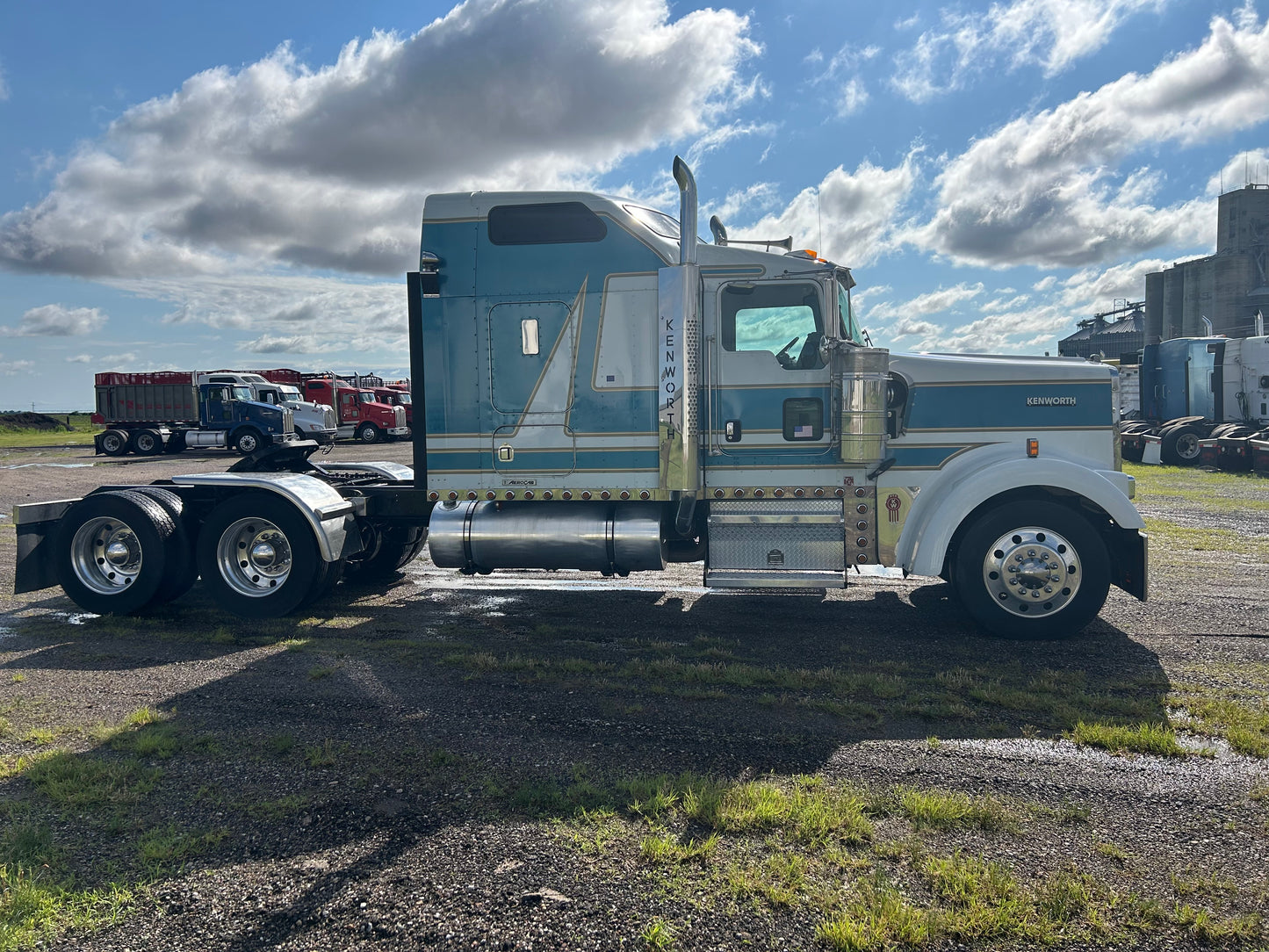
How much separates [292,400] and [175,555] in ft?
94.0

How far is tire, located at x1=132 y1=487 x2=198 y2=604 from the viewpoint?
7.49 m

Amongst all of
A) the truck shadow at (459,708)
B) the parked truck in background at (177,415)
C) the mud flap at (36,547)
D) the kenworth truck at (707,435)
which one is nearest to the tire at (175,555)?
the kenworth truck at (707,435)

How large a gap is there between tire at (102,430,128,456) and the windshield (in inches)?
1353

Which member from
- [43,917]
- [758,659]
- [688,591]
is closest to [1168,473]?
[688,591]

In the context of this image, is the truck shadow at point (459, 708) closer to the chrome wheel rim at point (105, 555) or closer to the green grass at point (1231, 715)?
the green grass at point (1231, 715)

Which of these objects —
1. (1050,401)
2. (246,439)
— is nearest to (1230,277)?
(246,439)

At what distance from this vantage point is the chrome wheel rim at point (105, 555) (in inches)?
296

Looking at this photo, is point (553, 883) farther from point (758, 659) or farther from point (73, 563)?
point (73, 563)

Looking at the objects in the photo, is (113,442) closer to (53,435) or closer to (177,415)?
(177,415)

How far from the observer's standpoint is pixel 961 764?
14.0 ft

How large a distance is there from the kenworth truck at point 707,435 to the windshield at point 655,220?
0.10ft

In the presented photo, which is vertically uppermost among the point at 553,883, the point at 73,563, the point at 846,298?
the point at 846,298

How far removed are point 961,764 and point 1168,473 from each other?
64.4 ft

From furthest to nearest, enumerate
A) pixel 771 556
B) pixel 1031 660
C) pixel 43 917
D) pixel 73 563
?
pixel 73 563 < pixel 771 556 < pixel 1031 660 < pixel 43 917
